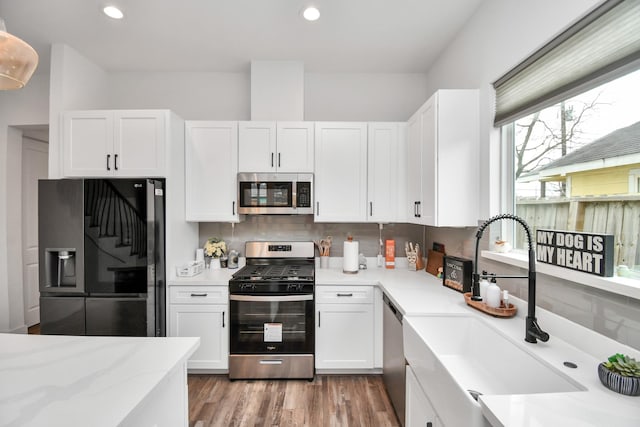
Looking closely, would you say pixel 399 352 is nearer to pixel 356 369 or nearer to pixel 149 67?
pixel 356 369

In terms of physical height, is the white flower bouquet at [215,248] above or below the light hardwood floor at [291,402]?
Answer: above

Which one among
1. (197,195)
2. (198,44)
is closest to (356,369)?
(197,195)

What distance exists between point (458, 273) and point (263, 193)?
179 cm

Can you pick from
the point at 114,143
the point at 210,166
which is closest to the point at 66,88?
the point at 114,143

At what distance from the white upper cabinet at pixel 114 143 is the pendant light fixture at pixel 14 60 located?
4.23 feet

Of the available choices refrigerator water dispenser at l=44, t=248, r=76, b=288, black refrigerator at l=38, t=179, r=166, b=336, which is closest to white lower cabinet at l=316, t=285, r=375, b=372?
black refrigerator at l=38, t=179, r=166, b=336

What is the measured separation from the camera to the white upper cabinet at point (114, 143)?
2.44 meters

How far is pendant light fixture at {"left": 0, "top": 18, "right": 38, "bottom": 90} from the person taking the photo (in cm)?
104

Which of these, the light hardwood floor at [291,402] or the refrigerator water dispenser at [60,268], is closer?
the light hardwood floor at [291,402]

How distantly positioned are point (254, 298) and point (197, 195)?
3.73 ft

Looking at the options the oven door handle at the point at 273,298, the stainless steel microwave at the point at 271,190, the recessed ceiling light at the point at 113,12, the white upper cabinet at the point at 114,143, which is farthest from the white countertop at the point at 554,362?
the recessed ceiling light at the point at 113,12

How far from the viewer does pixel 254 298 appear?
241cm

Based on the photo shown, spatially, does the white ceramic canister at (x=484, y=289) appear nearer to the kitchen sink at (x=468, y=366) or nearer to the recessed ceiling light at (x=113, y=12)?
the kitchen sink at (x=468, y=366)

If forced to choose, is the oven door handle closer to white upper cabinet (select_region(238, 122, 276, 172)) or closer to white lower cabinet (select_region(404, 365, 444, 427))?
white lower cabinet (select_region(404, 365, 444, 427))
